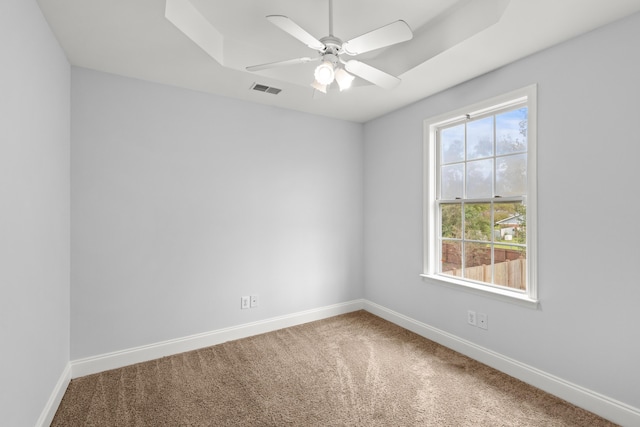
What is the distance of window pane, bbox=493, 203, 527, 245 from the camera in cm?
249

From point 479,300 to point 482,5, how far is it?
223cm

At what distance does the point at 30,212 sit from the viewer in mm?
1659

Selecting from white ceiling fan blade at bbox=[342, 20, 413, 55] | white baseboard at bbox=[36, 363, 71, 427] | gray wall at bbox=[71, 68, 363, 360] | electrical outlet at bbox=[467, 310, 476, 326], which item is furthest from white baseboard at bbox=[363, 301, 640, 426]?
white baseboard at bbox=[36, 363, 71, 427]

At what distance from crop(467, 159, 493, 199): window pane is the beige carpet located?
1.47 m

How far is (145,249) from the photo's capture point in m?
2.72

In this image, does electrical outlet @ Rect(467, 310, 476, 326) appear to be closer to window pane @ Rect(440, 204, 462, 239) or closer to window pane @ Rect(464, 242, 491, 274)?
window pane @ Rect(464, 242, 491, 274)

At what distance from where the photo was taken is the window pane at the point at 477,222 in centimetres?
274

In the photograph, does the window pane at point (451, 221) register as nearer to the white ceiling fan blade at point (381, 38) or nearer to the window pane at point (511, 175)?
the window pane at point (511, 175)

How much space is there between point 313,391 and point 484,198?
6.99 feet

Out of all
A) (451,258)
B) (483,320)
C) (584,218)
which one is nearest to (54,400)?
(483,320)

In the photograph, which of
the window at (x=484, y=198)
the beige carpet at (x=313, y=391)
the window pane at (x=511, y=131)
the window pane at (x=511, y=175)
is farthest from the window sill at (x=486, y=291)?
the window pane at (x=511, y=131)

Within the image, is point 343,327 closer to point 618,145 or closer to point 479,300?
point 479,300

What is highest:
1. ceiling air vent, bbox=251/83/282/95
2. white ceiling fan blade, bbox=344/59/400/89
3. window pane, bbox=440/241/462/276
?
ceiling air vent, bbox=251/83/282/95

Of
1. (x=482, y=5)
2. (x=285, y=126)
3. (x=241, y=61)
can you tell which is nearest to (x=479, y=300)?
(x=482, y=5)
